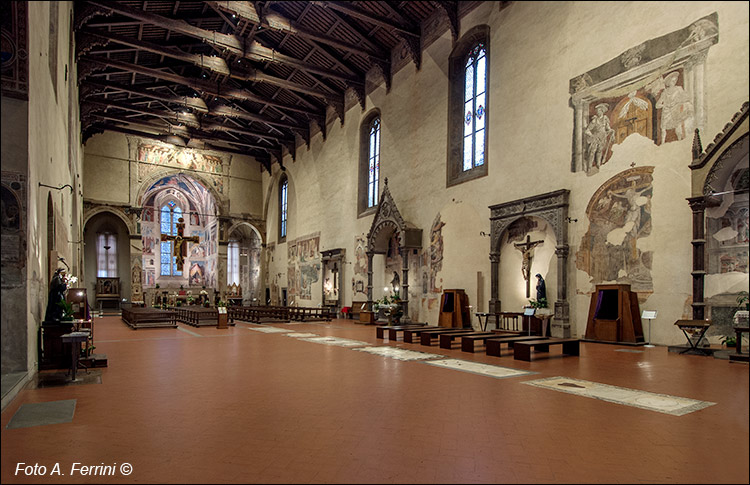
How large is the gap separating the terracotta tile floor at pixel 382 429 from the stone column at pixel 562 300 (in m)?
4.68

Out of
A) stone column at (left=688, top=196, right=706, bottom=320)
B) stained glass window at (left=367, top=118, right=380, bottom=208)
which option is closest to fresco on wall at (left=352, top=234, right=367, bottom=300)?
stained glass window at (left=367, top=118, right=380, bottom=208)

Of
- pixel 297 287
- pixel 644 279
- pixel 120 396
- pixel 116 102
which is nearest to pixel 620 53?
pixel 644 279

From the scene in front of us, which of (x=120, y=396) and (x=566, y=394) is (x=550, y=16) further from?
(x=120, y=396)

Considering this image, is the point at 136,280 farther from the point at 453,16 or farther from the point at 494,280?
the point at 453,16

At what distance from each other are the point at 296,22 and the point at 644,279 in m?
16.3

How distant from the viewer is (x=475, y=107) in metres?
16.9

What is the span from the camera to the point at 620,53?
11625mm

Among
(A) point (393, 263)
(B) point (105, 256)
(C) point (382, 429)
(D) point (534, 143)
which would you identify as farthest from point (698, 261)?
(B) point (105, 256)

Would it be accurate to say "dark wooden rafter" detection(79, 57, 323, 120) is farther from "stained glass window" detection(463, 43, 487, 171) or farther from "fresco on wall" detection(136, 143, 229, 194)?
"stained glass window" detection(463, 43, 487, 171)

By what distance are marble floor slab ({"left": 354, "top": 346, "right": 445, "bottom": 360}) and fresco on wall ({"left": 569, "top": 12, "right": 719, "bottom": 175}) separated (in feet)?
22.1

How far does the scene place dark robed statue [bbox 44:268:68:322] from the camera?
319 inches

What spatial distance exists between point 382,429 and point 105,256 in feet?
109

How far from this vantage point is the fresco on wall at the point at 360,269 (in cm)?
2253

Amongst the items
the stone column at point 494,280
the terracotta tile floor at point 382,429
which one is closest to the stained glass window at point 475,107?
the stone column at point 494,280
